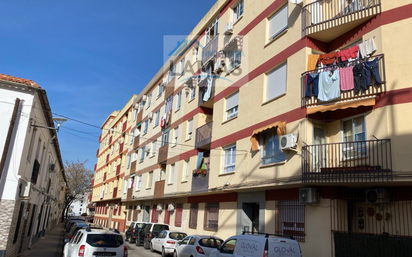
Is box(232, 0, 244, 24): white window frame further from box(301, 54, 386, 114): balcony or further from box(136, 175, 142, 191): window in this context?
box(136, 175, 142, 191): window

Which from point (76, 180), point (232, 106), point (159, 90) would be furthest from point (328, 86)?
point (76, 180)

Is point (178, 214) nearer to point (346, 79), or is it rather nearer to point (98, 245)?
point (98, 245)

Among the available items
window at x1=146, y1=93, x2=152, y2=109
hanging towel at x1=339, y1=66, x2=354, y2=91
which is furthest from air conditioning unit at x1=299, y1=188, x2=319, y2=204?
window at x1=146, y1=93, x2=152, y2=109

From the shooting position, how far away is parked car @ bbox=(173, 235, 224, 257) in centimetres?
1238

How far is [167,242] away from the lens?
1652 cm

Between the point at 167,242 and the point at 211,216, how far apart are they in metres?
2.87

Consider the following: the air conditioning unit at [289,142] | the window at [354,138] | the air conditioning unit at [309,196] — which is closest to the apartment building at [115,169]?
the air conditioning unit at [289,142]

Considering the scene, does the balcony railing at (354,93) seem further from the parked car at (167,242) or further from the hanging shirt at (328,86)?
the parked car at (167,242)

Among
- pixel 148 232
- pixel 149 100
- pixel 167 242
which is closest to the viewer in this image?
pixel 167 242

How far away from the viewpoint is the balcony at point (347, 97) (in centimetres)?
1014

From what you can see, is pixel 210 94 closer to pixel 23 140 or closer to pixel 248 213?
pixel 248 213

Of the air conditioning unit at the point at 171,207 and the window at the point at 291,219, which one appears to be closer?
the window at the point at 291,219

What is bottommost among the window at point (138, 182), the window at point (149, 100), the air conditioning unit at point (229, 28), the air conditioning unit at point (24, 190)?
the air conditioning unit at point (24, 190)

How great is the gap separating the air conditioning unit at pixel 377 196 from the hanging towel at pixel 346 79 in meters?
3.40
